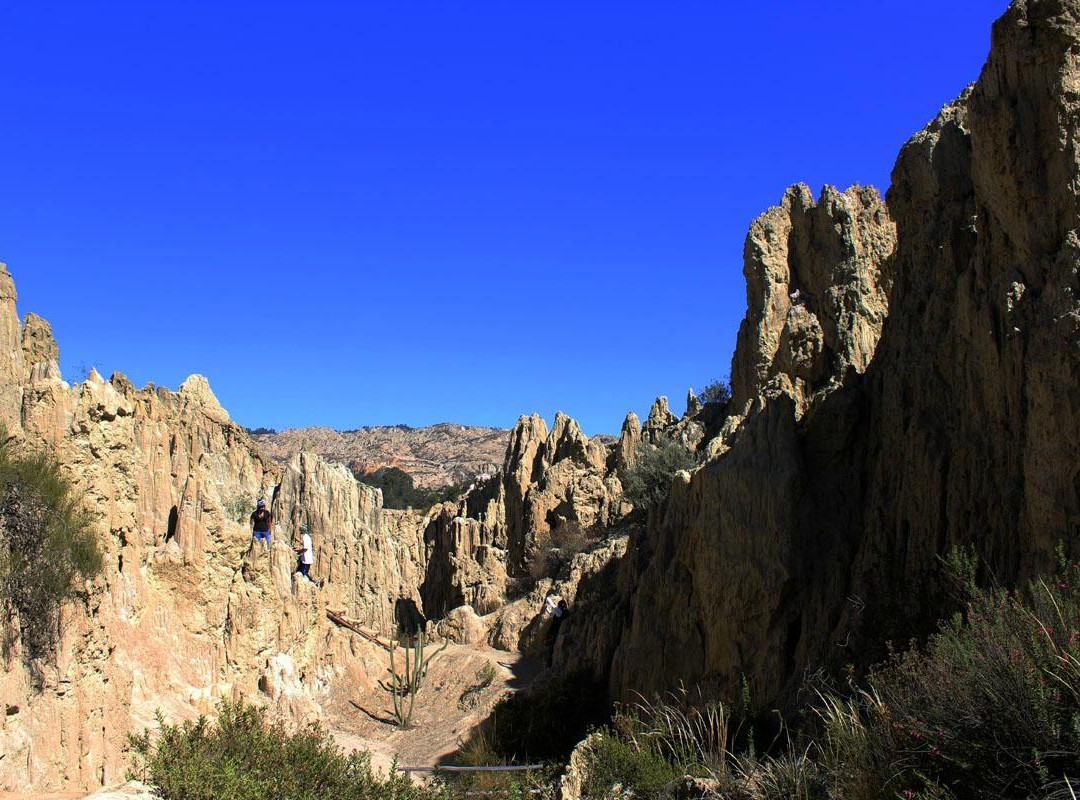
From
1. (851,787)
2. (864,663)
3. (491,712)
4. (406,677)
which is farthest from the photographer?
(406,677)

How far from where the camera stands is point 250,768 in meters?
10.3

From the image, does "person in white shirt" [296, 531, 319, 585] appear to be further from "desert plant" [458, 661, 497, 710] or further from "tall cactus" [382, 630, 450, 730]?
"desert plant" [458, 661, 497, 710]

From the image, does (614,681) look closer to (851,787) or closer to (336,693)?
(336,693)

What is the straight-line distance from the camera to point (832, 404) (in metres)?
14.8

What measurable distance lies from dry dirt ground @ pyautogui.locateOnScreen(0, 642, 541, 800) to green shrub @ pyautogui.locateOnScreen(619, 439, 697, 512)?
6079mm

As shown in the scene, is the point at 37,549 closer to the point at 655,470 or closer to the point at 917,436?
the point at 917,436

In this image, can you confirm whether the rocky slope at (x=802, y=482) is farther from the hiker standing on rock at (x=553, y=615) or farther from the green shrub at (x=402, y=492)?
the green shrub at (x=402, y=492)

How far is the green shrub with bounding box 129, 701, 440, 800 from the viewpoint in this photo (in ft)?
29.6

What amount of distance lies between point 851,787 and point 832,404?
832 centimetres

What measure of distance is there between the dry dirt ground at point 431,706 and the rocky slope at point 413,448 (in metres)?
52.6

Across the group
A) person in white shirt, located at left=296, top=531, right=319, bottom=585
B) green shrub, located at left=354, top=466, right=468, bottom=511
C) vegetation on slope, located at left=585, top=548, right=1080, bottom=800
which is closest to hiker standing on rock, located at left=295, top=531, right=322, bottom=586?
person in white shirt, located at left=296, top=531, right=319, bottom=585

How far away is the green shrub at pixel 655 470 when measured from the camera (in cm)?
2752

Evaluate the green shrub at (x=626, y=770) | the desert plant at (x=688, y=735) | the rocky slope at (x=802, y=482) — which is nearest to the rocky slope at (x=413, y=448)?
the rocky slope at (x=802, y=482)

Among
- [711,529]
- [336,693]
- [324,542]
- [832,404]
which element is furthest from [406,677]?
[832,404]
